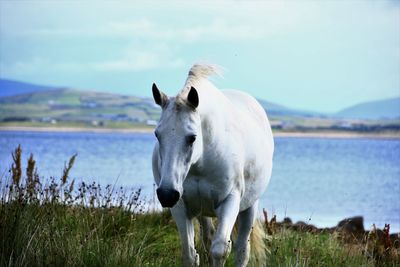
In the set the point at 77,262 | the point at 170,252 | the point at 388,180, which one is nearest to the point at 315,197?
the point at 388,180

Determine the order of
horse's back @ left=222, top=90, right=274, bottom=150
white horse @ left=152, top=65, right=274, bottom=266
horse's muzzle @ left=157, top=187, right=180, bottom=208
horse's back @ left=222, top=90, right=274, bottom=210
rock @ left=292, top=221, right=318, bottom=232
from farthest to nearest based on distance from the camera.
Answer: rock @ left=292, top=221, right=318, bottom=232 → horse's back @ left=222, top=90, right=274, bottom=150 → horse's back @ left=222, top=90, right=274, bottom=210 → white horse @ left=152, top=65, right=274, bottom=266 → horse's muzzle @ left=157, top=187, right=180, bottom=208

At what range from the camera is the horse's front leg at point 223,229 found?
6.08m

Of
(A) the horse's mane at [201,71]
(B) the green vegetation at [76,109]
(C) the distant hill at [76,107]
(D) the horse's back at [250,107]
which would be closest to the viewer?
(A) the horse's mane at [201,71]

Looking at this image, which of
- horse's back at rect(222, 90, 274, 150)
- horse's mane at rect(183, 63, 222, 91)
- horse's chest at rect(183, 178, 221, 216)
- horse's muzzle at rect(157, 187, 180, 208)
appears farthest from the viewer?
horse's back at rect(222, 90, 274, 150)

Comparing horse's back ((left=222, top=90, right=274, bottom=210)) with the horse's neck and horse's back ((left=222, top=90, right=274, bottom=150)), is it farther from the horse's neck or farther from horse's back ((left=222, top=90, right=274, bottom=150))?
the horse's neck

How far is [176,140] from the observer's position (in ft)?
18.0

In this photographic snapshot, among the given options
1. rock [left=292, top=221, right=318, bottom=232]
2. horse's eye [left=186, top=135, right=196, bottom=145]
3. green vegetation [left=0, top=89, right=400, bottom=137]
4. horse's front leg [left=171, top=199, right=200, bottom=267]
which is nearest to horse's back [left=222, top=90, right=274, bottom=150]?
horse's front leg [left=171, top=199, right=200, bottom=267]

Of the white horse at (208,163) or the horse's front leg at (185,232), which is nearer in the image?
the white horse at (208,163)

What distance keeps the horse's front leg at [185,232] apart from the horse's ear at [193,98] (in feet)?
3.28

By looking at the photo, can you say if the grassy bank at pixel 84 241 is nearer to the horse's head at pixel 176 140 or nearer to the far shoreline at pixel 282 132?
the horse's head at pixel 176 140

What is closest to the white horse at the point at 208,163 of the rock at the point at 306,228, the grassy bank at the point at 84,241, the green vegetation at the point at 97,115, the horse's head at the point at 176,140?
the horse's head at the point at 176,140

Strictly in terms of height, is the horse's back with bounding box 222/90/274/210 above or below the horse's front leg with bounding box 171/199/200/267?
above

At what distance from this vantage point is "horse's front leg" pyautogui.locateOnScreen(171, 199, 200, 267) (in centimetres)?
627

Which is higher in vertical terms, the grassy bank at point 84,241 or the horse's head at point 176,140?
the horse's head at point 176,140
